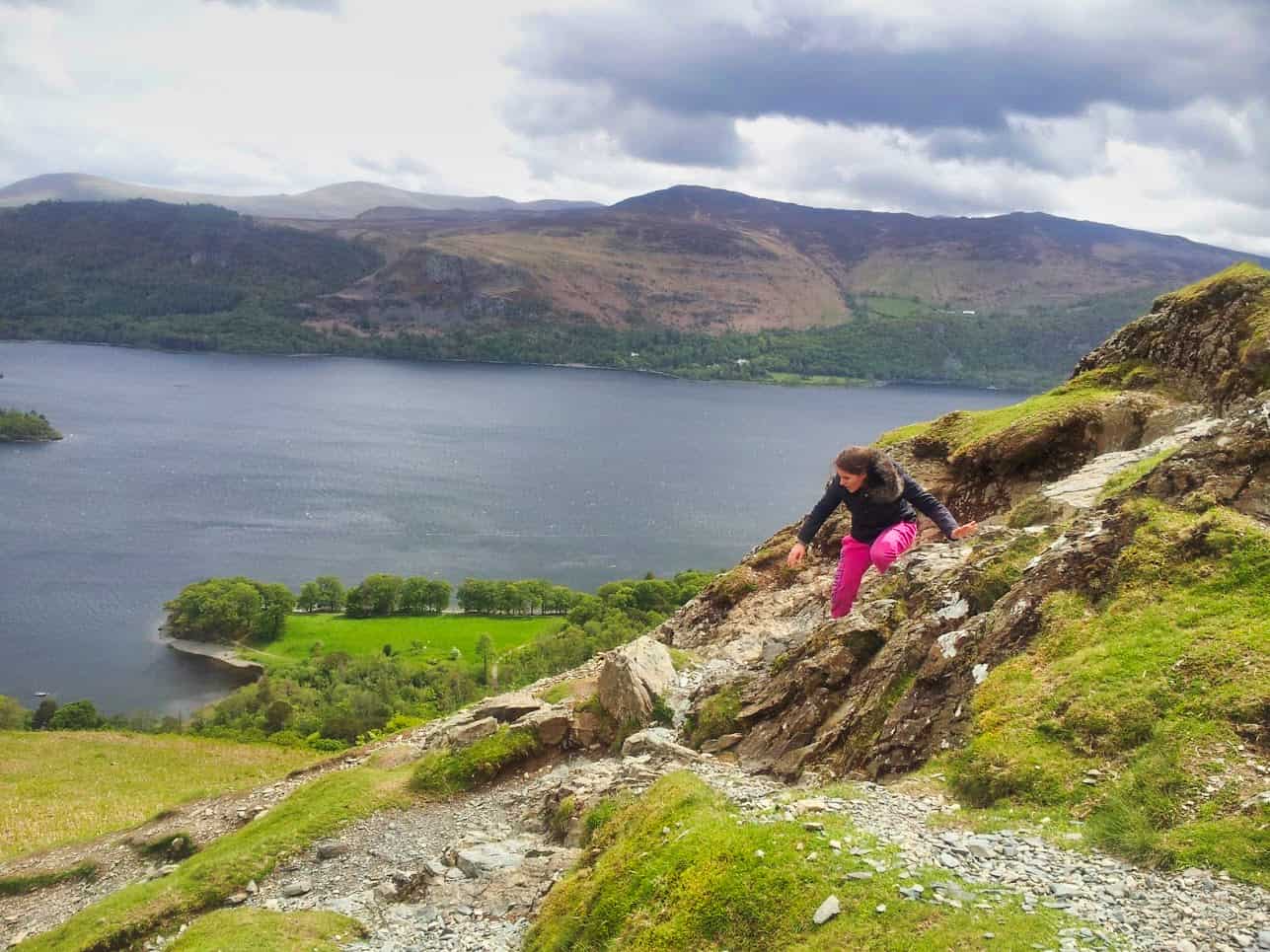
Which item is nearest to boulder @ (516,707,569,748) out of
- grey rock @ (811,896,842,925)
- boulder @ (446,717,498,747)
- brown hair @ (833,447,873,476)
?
boulder @ (446,717,498,747)

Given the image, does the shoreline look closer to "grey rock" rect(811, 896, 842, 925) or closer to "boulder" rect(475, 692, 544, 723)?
"boulder" rect(475, 692, 544, 723)

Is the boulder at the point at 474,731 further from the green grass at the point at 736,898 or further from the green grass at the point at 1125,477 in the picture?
the green grass at the point at 1125,477

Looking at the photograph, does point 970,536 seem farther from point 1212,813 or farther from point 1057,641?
point 1212,813

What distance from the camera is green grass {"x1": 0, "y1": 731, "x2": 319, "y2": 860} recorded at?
3609 centimetres

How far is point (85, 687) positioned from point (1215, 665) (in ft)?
325

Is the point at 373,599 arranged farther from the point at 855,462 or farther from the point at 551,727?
the point at 855,462

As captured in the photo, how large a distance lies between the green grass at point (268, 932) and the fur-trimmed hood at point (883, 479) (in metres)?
11.8

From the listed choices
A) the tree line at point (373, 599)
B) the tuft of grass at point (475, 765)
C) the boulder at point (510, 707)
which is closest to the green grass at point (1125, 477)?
the tuft of grass at point (475, 765)

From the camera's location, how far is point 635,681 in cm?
1986

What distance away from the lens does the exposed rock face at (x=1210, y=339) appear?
19.5 m

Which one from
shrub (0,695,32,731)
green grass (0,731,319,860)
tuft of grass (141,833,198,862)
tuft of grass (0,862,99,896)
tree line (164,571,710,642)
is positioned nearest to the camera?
tuft of grass (141,833,198,862)

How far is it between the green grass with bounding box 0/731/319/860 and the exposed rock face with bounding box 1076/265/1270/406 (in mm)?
31667

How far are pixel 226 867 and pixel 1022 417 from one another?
73.9 feet

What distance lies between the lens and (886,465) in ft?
49.7
